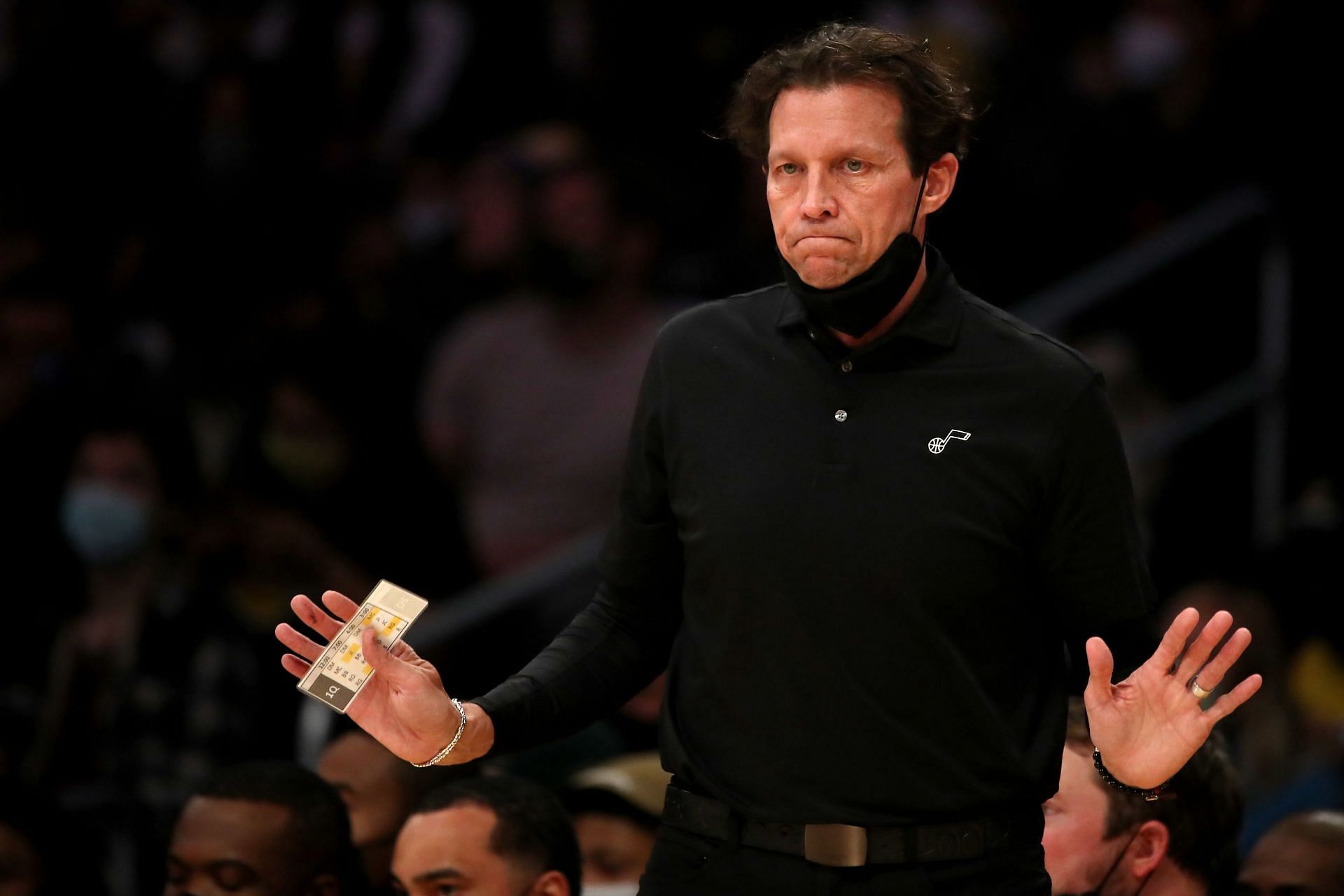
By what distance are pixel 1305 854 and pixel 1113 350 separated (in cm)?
260

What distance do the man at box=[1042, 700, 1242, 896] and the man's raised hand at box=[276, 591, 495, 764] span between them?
1.46 meters

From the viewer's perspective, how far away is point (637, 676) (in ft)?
8.66

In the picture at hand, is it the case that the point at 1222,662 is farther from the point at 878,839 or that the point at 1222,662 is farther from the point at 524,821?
the point at 524,821

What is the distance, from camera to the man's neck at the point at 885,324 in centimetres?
248

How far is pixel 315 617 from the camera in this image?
2.51 m

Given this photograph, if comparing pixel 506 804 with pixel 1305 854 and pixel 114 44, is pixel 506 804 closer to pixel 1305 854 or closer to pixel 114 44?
pixel 1305 854

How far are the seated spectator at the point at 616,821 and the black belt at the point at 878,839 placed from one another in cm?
210

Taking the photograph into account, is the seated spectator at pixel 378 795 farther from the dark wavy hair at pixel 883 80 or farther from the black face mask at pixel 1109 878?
the dark wavy hair at pixel 883 80

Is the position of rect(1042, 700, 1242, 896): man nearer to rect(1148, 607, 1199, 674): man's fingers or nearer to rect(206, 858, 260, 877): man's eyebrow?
rect(1148, 607, 1199, 674): man's fingers

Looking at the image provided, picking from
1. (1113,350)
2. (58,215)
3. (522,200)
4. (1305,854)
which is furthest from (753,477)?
(58,215)

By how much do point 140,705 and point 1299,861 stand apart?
314cm

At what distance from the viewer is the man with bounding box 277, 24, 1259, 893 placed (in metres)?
2.33

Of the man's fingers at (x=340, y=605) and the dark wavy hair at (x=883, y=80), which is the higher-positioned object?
the dark wavy hair at (x=883, y=80)

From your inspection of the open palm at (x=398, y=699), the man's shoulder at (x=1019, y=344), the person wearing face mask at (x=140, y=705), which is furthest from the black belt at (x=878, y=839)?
the person wearing face mask at (x=140, y=705)
